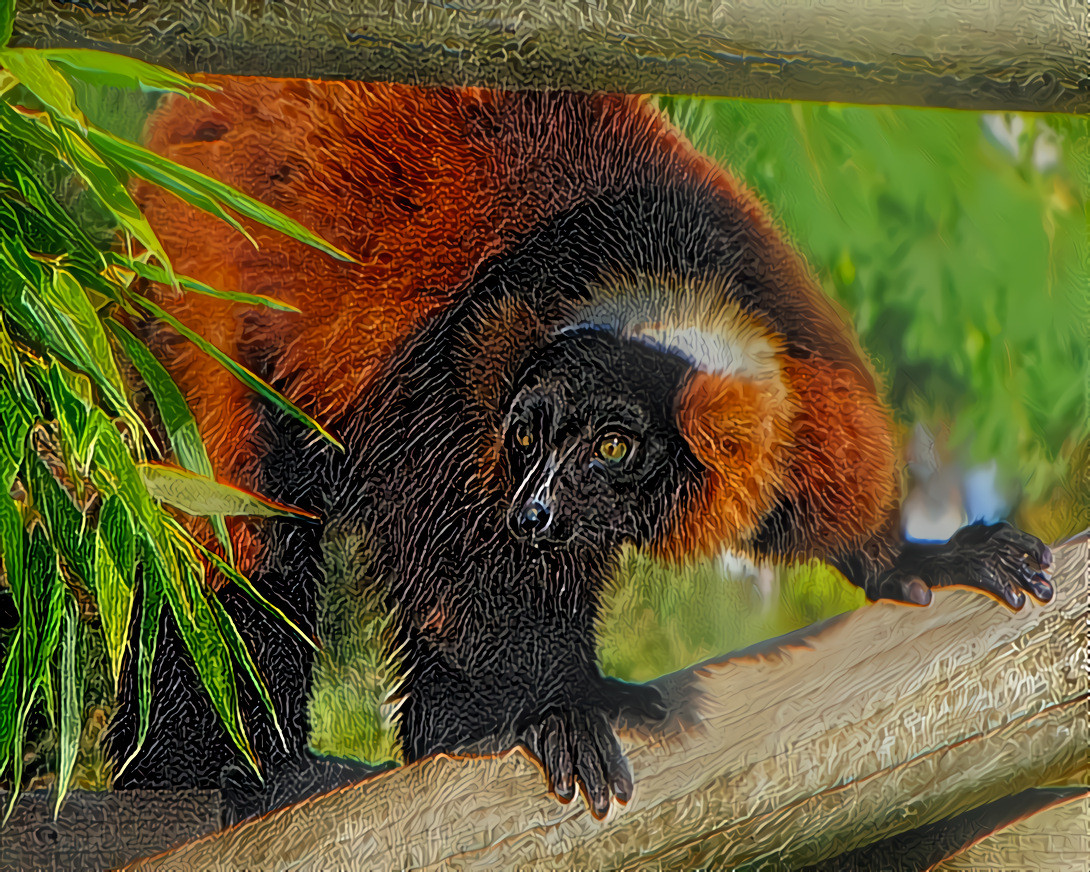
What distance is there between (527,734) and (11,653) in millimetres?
505

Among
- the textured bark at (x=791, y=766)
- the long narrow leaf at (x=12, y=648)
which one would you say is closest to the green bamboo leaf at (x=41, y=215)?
the long narrow leaf at (x=12, y=648)

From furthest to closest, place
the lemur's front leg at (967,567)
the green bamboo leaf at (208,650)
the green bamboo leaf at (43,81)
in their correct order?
the lemur's front leg at (967,567), the green bamboo leaf at (208,650), the green bamboo leaf at (43,81)

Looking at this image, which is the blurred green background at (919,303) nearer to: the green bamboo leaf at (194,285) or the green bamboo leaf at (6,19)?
the green bamboo leaf at (194,285)

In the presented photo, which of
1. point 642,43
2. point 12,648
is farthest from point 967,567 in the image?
point 12,648

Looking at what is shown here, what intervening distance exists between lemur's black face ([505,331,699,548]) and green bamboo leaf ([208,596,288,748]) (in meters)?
0.30

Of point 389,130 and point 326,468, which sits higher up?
point 389,130

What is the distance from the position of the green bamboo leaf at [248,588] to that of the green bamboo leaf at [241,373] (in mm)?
156

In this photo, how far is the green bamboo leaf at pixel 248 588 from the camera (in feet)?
2.18

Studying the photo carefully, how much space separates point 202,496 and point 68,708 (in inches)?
9.5

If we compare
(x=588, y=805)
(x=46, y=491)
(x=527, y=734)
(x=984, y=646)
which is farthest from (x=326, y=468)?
(x=984, y=646)

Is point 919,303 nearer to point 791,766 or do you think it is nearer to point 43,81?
point 791,766

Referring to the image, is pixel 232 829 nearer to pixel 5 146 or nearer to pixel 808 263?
pixel 5 146

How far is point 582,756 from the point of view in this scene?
2.30 feet

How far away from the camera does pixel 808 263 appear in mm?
726
